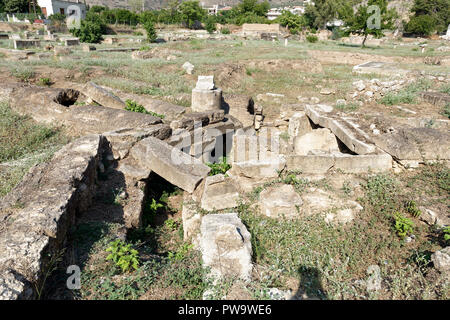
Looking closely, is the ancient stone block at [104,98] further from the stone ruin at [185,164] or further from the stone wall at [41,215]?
the stone wall at [41,215]

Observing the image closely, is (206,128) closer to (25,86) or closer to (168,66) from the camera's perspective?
(25,86)

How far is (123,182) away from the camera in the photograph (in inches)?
190

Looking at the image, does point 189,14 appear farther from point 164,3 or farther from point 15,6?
point 164,3

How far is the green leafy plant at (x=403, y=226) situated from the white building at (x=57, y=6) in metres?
56.2

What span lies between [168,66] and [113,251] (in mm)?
12774

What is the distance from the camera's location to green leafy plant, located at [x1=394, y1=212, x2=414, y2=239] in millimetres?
3770

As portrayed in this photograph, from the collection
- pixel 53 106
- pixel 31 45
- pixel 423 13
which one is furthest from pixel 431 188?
pixel 423 13

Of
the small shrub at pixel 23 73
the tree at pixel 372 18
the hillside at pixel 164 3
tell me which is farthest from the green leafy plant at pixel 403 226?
the hillside at pixel 164 3

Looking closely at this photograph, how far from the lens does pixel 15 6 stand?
42.2 m

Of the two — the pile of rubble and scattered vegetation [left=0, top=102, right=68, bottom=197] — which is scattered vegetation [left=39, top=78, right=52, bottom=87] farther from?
the pile of rubble

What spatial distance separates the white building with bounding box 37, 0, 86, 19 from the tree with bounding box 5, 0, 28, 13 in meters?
3.06

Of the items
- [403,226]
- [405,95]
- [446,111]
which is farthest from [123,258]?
[405,95]

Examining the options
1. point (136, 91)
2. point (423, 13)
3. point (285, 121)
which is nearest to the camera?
point (136, 91)

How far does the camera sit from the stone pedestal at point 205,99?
7.95 meters
